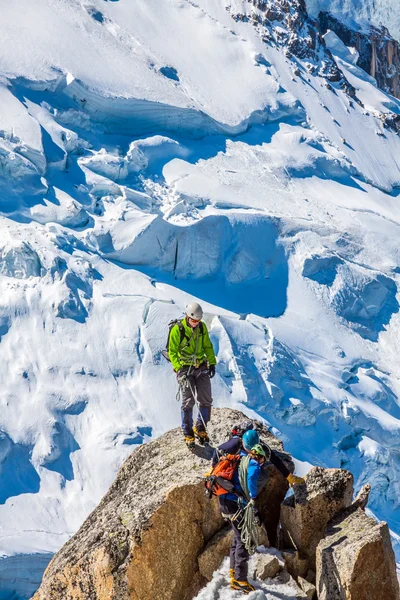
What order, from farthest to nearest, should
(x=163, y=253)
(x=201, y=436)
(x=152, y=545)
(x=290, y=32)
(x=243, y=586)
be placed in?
(x=290, y=32) → (x=163, y=253) → (x=201, y=436) → (x=152, y=545) → (x=243, y=586)

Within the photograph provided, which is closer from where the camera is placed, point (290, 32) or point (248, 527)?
point (248, 527)

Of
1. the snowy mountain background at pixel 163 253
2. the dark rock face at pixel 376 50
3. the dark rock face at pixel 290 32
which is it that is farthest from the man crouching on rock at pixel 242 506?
the dark rock face at pixel 376 50

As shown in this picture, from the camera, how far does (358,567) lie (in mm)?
5590

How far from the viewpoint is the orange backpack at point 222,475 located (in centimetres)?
614

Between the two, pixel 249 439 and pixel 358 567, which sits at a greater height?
pixel 358 567

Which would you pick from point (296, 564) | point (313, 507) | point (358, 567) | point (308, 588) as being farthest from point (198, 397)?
point (358, 567)

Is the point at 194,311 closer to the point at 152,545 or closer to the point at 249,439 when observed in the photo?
the point at 249,439

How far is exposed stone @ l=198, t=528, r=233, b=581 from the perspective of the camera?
6.21 meters

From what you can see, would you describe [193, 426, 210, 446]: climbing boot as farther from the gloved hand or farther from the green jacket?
the gloved hand

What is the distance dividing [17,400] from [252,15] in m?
21.4

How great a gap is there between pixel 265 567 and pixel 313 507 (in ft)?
2.00

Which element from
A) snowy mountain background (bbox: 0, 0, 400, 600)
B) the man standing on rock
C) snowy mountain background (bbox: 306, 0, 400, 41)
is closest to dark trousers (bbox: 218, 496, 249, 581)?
the man standing on rock

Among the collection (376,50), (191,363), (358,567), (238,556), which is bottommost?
(376,50)

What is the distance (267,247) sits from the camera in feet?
71.6
